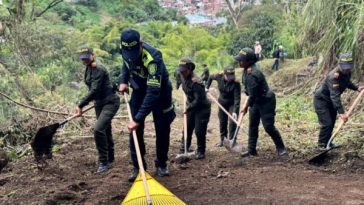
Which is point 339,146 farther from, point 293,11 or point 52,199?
point 293,11

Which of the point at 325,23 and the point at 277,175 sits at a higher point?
the point at 325,23

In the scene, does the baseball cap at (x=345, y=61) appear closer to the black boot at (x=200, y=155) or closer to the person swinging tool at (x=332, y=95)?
the person swinging tool at (x=332, y=95)

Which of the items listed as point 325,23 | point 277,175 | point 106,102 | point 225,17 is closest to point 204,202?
Result: point 277,175

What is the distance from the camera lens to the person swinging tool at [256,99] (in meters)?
7.39

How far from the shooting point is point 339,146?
7.66 metres

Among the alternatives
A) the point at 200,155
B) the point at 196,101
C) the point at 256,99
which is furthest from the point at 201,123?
the point at 256,99

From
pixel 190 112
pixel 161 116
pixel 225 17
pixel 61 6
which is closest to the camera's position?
pixel 161 116

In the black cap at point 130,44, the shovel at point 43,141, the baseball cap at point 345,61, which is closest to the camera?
the black cap at point 130,44

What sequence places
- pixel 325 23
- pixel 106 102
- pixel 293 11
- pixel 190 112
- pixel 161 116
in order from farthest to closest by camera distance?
pixel 293 11 → pixel 325 23 → pixel 190 112 → pixel 106 102 → pixel 161 116

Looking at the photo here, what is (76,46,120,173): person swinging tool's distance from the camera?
700cm

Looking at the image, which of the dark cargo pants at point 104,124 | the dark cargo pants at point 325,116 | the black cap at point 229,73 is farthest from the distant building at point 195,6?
the dark cargo pants at point 104,124

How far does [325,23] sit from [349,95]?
177cm

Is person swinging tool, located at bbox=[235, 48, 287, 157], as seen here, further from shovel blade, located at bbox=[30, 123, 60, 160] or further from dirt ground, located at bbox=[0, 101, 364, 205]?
shovel blade, located at bbox=[30, 123, 60, 160]

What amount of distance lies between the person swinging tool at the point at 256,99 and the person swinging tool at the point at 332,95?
70cm
